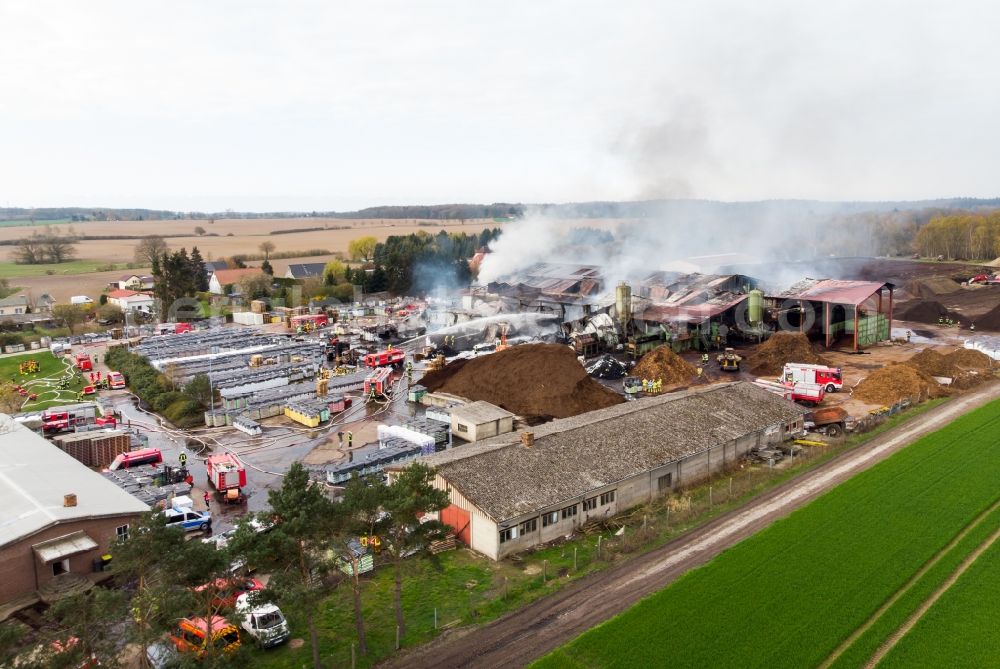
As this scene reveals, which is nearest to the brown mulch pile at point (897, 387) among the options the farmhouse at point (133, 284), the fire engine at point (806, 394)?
the fire engine at point (806, 394)

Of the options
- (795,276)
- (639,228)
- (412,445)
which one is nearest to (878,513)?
(412,445)

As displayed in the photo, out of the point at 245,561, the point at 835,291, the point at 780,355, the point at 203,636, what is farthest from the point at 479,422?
the point at 835,291

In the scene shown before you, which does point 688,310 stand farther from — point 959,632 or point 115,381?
point 959,632

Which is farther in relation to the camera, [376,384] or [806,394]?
[376,384]

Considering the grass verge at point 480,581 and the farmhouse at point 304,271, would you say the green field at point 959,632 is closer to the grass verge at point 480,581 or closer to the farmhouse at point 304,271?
the grass verge at point 480,581

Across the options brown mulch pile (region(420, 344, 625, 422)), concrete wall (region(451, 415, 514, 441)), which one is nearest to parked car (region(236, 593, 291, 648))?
concrete wall (region(451, 415, 514, 441))

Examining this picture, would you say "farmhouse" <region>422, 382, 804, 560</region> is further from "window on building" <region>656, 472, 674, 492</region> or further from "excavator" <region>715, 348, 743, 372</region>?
"excavator" <region>715, 348, 743, 372</region>

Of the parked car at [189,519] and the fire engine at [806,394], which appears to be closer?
the parked car at [189,519]
